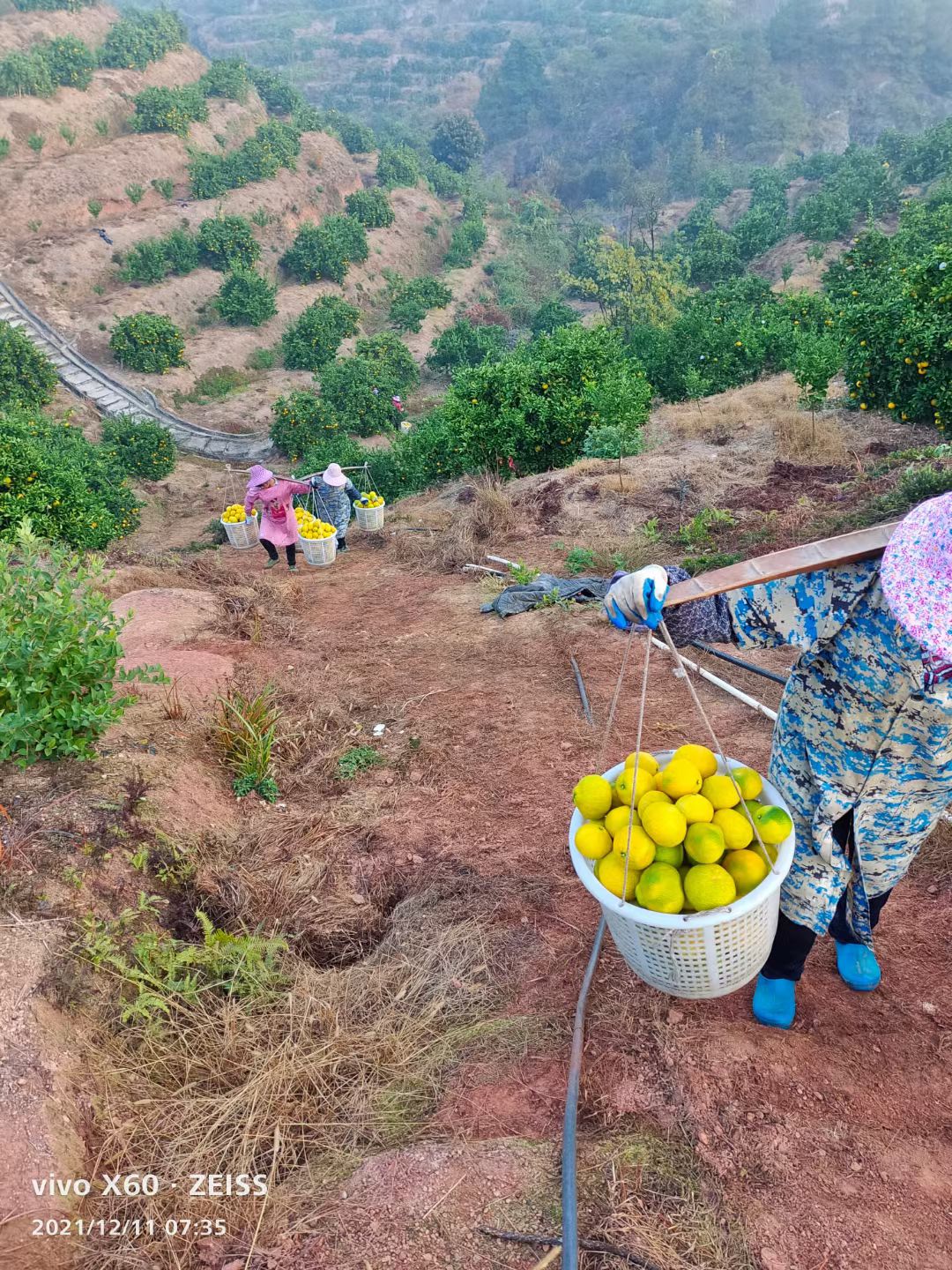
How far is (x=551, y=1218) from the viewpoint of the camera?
1861 millimetres

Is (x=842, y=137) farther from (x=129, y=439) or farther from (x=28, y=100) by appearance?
(x=129, y=439)

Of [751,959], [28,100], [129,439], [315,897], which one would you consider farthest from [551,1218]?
[28,100]

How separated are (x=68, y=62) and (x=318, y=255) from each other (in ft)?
40.4

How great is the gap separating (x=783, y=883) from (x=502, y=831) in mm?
1620

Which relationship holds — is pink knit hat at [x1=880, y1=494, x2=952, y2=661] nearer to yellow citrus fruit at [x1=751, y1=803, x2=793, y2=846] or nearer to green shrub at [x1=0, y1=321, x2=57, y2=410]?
yellow citrus fruit at [x1=751, y1=803, x2=793, y2=846]

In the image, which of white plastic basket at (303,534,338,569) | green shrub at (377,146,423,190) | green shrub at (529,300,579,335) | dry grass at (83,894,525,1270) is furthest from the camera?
green shrub at (377,146,423,190)

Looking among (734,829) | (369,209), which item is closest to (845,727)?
(734,829)

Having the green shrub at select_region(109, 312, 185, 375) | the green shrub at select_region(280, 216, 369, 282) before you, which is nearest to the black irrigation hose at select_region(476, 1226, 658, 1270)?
the green shrub at select_region(109, 312, 185, 375)

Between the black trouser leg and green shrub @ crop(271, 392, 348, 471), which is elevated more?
the black trouser leg

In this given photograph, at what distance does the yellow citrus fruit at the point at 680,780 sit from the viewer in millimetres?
1872

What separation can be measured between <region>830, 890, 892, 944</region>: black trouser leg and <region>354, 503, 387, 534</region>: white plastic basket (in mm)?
7082

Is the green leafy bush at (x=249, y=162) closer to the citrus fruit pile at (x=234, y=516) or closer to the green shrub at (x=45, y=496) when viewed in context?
the green shrub at (x=45, y=496)

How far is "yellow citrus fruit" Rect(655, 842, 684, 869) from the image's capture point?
1.80 metres

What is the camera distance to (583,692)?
14.7ft
